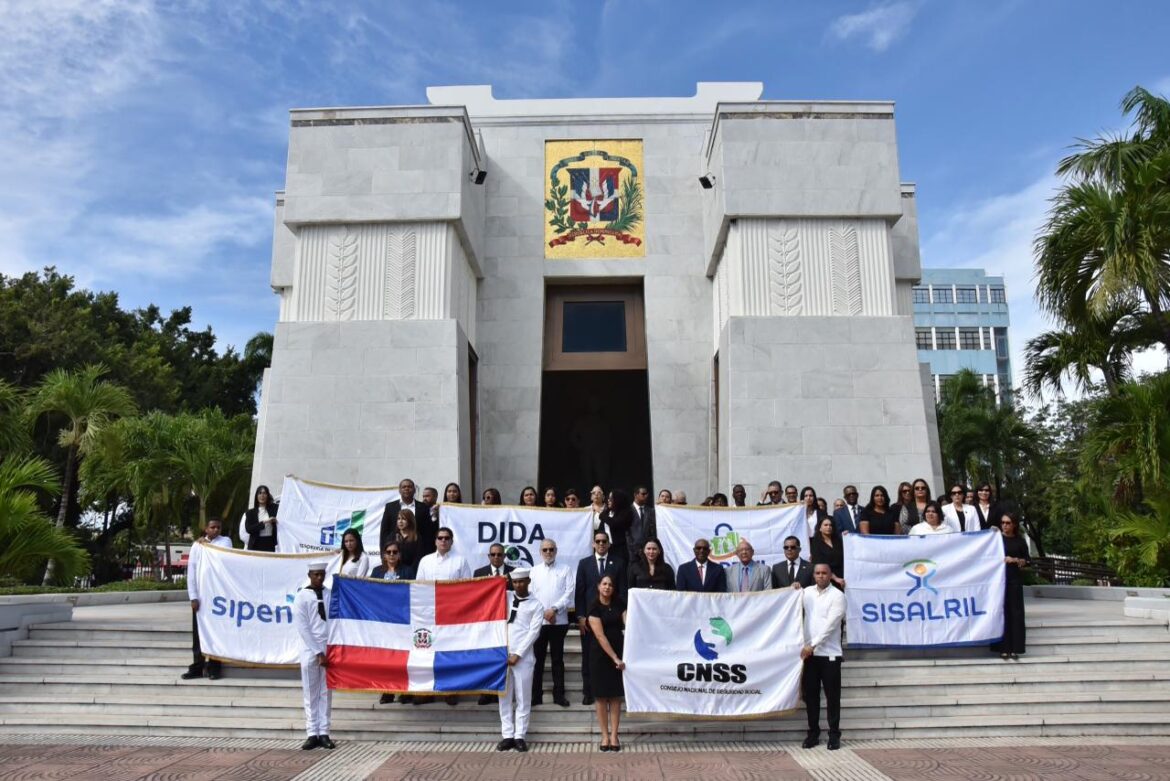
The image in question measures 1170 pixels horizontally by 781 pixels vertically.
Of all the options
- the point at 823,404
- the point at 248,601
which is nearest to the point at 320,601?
the point at 248,601

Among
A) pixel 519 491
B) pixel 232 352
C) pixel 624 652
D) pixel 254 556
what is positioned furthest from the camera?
pixel 232 352

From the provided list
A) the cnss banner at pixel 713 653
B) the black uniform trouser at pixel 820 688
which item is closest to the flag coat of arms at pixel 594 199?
the cnss banner at pixel 713 653

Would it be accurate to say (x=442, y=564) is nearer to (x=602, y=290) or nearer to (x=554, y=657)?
(x=554, y=657)

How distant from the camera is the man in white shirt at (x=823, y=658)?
26.1 ft

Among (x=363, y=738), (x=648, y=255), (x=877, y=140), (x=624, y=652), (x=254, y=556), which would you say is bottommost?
(x=363, y=738)

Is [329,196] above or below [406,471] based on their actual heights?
above

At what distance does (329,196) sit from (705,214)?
8.04m

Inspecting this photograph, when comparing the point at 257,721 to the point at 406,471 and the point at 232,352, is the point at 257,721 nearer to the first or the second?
the point at 406,471

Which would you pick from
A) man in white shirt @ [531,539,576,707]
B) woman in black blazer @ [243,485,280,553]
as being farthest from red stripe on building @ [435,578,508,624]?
woman in black blazer @ [243,485,280,553]

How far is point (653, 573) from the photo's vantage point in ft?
28.0

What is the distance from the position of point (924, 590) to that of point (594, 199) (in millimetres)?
12456

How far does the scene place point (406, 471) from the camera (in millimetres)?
15508

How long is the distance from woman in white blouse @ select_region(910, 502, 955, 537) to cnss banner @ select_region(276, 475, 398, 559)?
6.80m

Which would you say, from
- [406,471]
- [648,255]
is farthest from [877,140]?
[406,471]
